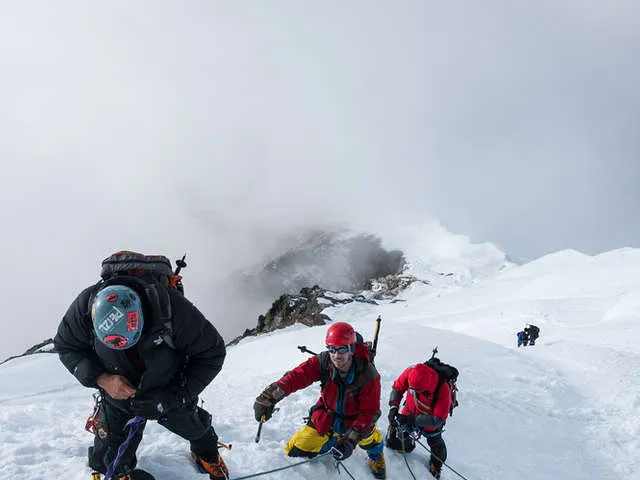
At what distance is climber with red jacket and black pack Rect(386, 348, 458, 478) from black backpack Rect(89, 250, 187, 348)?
467 centimetres

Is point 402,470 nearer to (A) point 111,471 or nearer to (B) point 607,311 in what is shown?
(A) point 111,471

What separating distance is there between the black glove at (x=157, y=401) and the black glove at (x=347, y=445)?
2.40 meters

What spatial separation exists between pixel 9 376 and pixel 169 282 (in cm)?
1641

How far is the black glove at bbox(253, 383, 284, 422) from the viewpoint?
5.22 meters

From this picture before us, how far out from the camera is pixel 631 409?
471 inches

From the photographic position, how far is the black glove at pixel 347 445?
5.11 m

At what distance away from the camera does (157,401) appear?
365 cm

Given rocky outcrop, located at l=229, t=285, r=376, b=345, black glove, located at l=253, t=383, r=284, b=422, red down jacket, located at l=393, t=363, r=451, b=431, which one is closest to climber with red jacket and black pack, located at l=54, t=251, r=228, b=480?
black glove, located at l=253, t=383, r=284, b=422

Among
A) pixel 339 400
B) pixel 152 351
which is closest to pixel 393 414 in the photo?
pixel 339 400

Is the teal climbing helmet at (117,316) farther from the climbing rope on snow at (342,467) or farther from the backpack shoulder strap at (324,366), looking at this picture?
the climbing rope on snow at (342,467)

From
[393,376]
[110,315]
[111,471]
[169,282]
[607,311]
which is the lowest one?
[111,471]

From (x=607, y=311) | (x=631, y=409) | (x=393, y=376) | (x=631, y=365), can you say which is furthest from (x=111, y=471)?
(x=607, y=311)

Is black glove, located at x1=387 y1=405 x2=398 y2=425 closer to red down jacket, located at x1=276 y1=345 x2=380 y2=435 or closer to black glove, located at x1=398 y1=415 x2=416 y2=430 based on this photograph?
black glove, located at x1=398 y1=415 x2=416 y2=430

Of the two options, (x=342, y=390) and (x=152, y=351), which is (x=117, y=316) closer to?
(x=152, y=351)
